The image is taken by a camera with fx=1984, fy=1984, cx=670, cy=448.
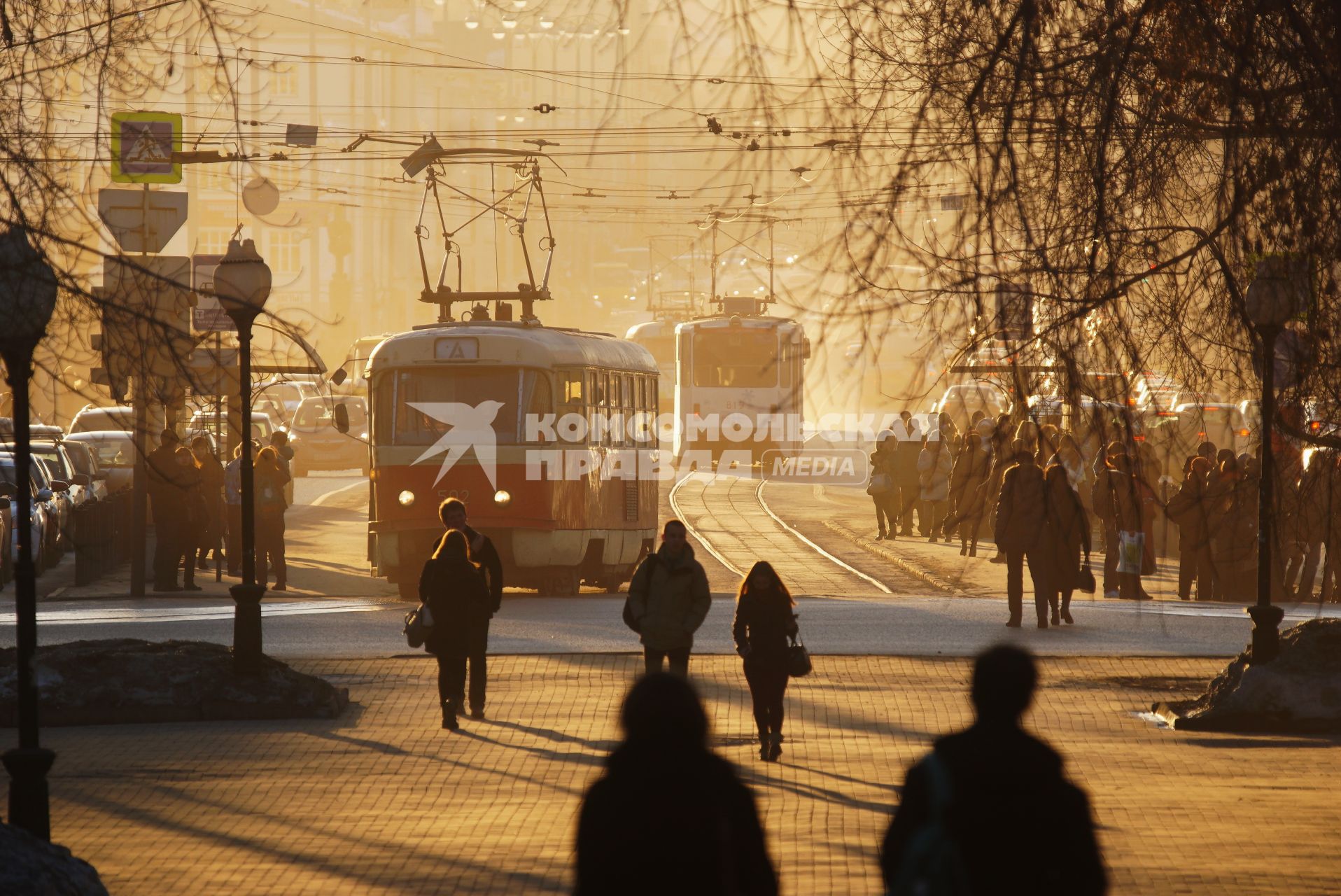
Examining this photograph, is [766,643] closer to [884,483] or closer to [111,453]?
[884,483]

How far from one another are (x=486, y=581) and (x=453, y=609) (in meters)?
0.62

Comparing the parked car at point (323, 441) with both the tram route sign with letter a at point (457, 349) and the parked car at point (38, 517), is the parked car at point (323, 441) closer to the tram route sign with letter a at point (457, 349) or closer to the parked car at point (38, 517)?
the parked car at point (38, 517)

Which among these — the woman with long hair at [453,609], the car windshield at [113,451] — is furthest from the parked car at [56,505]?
the woman with long hair at [453,609]

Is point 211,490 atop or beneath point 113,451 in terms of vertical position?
beneath

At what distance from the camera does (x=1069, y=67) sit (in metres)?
7.82

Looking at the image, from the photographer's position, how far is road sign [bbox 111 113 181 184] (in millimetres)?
9859

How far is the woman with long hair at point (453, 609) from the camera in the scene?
544 inches

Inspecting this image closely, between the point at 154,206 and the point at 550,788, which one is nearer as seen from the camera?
the point at 550,788

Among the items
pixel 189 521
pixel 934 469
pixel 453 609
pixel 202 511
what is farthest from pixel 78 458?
pixel 453 609

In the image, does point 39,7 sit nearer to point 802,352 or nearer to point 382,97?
point 802,352

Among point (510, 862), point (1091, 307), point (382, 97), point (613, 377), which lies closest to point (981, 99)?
point (1091, 307)

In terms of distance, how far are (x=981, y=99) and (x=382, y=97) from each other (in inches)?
2743

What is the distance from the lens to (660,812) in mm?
4559

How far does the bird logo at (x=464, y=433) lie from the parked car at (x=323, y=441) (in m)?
31.1
